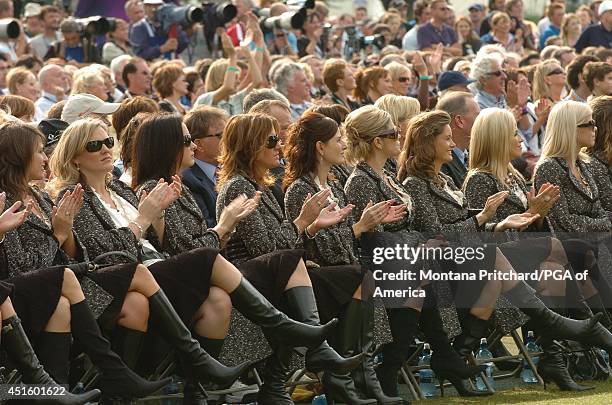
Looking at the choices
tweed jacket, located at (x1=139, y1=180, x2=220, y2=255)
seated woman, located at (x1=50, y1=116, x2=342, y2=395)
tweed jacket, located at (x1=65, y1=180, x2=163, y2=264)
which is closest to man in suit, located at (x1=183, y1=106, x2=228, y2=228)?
tweed jacket, located at (x1=139, y1=180, x2=220, y2=255)

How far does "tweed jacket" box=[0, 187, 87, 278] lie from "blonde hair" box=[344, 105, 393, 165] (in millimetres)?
2214

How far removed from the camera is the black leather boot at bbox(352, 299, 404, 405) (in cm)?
788

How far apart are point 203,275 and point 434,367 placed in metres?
1.83

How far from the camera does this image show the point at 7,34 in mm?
14875

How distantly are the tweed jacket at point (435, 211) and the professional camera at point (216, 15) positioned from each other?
7566 mm

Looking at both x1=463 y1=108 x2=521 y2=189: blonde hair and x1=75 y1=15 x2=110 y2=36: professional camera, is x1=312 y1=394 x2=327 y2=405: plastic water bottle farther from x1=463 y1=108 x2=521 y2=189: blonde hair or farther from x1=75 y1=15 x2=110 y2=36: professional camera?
x1=75 y1=15 x2=110 y2=36: professional camera

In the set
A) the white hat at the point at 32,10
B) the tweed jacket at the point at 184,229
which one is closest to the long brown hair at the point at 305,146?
the tweed jacket at the point at 184,229

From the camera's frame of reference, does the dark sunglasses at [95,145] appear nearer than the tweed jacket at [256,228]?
Yes

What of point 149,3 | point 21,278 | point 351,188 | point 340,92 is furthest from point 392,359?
point 149,3

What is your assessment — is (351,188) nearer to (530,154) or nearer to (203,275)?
(203,275)

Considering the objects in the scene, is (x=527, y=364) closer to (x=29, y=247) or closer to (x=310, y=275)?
(x=310, y=275)

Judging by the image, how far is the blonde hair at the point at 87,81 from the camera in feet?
36.4

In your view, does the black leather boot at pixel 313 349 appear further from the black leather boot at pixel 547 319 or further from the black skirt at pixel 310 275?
the black leather boot at pixel 547 319

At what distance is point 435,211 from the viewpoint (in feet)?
28.4
